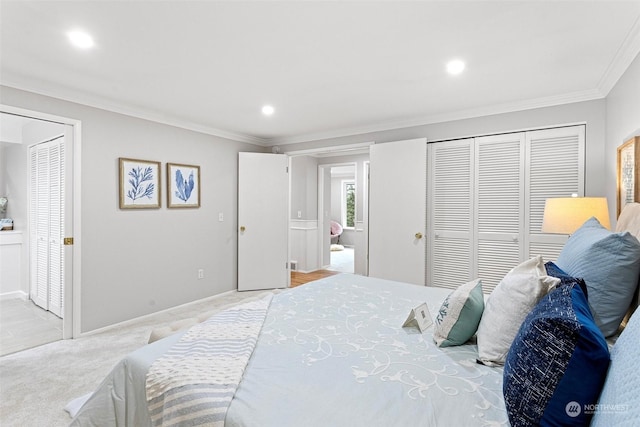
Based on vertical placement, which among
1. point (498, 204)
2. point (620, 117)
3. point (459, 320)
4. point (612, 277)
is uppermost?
point (620, 117)

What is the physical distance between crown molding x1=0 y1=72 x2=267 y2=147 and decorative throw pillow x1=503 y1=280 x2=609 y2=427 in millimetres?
3908

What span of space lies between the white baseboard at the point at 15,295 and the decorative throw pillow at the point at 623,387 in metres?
6.05

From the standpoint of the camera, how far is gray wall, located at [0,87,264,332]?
3271 millimetres

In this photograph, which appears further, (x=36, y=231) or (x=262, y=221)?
(x=262, y=221)

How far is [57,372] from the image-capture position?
8.37ft

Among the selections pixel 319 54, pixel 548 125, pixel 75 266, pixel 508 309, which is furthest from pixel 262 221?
pixel 508 309

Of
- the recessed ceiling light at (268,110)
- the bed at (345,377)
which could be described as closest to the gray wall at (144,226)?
the recessed ceiling light at (268,110)

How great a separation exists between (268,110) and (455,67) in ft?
6.61

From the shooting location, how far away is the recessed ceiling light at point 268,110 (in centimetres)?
359

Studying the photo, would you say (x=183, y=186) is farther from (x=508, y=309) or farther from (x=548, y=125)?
(x=548, y=125)

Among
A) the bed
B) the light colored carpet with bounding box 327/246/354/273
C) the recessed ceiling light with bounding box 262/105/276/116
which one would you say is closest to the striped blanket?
the bed

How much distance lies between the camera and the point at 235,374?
1213mm

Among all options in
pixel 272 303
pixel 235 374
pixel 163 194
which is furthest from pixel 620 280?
pixel 163 194

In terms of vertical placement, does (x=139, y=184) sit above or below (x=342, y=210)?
above
